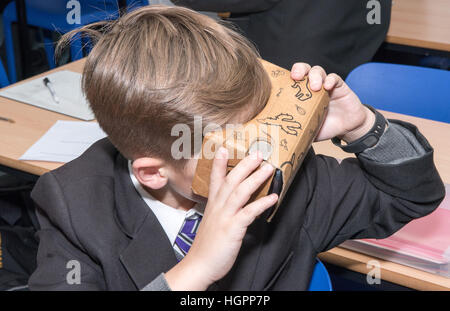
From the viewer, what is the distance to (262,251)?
915 mm

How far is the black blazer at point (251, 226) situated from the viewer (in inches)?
33.2

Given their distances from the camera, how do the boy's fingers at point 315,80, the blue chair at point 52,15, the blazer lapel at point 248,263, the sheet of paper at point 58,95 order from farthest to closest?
Result: the blue chair at point 52,15
the sheet of paper at point 58,95
the blazer lapel at point 248,263
the boy's fingers at point 315,80

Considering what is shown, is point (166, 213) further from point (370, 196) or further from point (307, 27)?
point (307, 27)

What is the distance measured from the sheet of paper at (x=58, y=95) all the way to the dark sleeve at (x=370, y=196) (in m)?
0.78

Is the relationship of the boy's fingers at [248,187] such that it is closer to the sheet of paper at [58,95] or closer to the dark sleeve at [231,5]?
the sheet of paper at [58,95]

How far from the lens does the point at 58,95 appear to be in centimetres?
152

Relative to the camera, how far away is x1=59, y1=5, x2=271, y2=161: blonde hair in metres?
0.75

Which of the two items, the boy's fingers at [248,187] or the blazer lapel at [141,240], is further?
the blazer lapel at [141,240]

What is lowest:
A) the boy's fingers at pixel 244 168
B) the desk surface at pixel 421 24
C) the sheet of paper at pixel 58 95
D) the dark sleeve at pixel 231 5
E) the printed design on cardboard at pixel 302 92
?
the sheet of paper at pixel 58 95

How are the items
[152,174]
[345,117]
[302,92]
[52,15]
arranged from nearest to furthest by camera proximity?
[302,92]
[152,174]
[345,117]
[52,15]

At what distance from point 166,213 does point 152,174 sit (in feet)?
0.32

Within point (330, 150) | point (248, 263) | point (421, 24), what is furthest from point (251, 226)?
point (421, 24)

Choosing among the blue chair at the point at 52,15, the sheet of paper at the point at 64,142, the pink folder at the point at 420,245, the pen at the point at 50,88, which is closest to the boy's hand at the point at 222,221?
the pink folder at the point at 420,245

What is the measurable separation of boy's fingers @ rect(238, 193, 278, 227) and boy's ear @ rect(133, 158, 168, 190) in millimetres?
219
